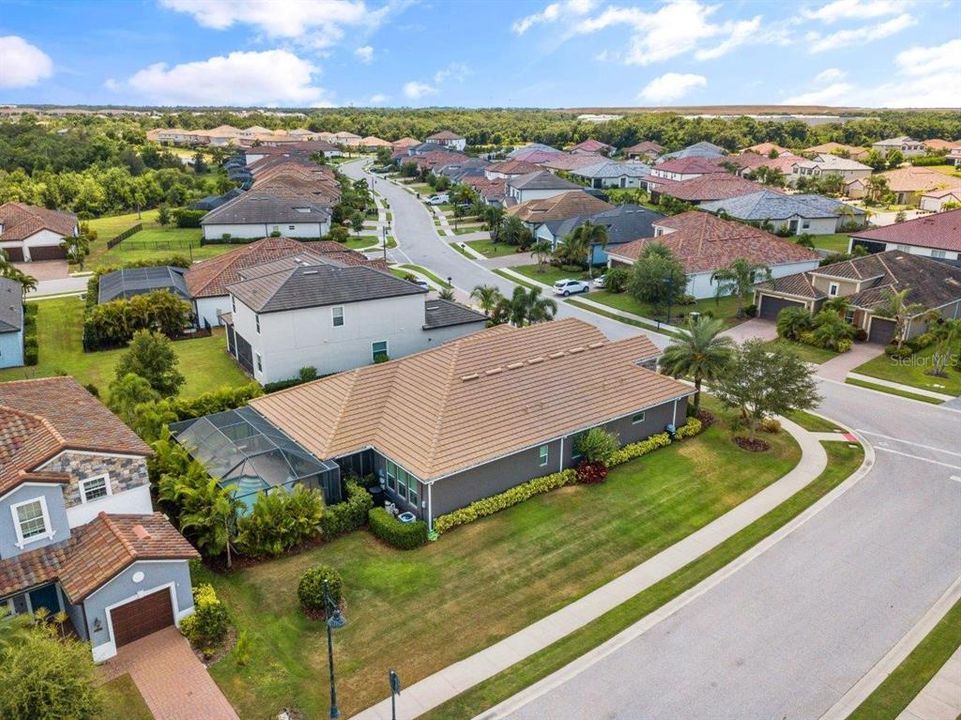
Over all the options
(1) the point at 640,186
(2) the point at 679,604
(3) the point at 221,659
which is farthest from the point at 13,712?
(1) the point at 640,186

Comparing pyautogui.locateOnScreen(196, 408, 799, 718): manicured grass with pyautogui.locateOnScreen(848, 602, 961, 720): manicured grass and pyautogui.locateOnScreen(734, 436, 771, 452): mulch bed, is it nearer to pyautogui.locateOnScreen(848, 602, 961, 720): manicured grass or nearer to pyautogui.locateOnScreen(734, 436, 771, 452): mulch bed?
pyautogui.locateOnScreen(734, 436, 771, 452): mulch bed

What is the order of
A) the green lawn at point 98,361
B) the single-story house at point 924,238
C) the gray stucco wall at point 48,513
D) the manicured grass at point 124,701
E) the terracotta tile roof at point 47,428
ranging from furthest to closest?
the single-story house at point 924,238, the green lawn at point 98,361, the terracotta tile roof at point 47,428, the gray stucco wall at point 48,513, the manicured grass at point 124,701

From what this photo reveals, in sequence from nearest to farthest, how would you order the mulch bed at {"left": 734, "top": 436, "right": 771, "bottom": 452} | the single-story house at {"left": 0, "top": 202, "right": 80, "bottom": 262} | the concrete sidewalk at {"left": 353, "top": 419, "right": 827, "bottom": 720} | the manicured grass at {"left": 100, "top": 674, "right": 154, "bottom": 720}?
the manicured grass at {"left": 100, "top": 674, "right": 154, "bottom": 720}
the concrete sidewalk at {"left": 353, "top": 419, "right": 827, "bottom": 720}
the mulch bed at {"left": 734, "top": 436, "right": 771, "bottom": 452}
the single-story house at {"left": 0, "top": 202, "right": 80, "bottom": 262}

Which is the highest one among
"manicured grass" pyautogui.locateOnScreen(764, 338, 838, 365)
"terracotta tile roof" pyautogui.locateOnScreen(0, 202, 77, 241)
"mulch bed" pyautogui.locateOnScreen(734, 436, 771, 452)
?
"terracotta tile roof" pyautogui.locateOnScreen(0, 202, 77, 241)

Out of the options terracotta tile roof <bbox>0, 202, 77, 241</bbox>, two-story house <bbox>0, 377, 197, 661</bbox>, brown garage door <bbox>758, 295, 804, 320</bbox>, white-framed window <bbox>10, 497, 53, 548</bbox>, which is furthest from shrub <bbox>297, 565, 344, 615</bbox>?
terracotta tile roof <bbox>0, 202, 77, 241</bbox>

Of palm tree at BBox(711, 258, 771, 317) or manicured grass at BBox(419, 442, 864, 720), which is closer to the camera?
manicured grass at BBox(419, 442, 864, 720)

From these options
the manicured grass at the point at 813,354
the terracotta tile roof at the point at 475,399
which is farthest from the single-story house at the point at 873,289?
the terracotta tile roof at the point at 475,399

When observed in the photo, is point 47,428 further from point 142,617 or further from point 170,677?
point 170,677

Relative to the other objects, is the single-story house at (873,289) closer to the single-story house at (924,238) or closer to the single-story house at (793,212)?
the single-story house at (924,238)
